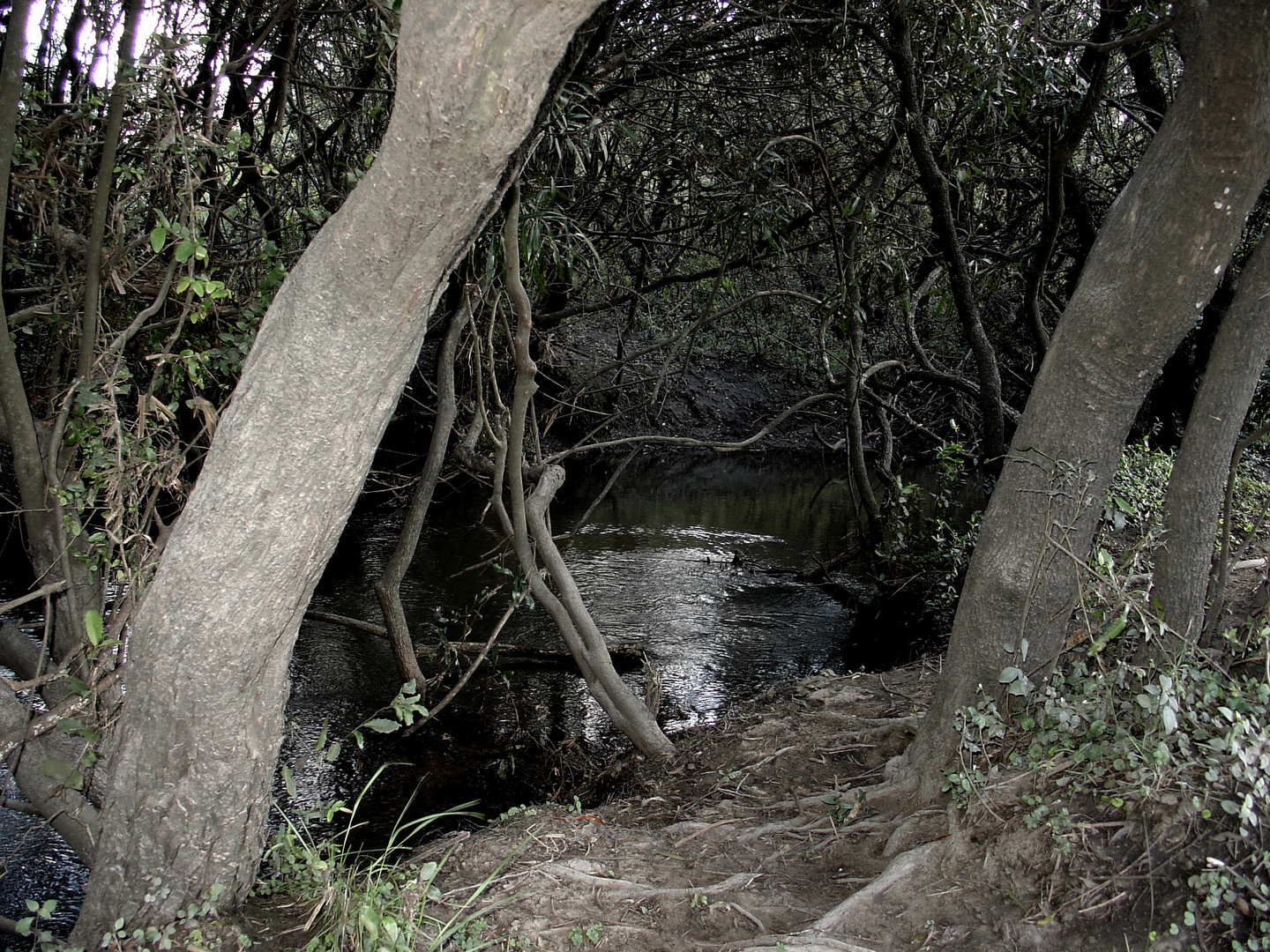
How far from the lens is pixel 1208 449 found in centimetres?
293

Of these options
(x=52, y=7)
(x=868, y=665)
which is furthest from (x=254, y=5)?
(x=868, y=665)

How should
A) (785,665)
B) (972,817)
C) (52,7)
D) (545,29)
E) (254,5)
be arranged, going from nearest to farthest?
(545,29)
(972,817)
(52,7)
(254,5)
(785,665)

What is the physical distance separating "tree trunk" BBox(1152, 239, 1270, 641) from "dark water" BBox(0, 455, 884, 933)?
10.3ft

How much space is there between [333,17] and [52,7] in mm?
2085

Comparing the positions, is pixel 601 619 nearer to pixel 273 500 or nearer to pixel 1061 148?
pixel 1061 148

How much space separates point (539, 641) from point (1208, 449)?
5.02m

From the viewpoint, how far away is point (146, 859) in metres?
2.30

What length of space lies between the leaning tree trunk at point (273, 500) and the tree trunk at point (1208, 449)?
2536 mm

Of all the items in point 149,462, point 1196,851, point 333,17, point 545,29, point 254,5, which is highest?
point 333,17

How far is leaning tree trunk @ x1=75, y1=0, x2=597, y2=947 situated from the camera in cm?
196

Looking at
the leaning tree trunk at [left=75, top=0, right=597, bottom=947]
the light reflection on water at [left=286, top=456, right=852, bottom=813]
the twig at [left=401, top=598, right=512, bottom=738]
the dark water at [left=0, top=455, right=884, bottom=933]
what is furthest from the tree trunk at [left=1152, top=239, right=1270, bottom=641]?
the light reflection on water at [left=286, top=456, right=852, bottom=813]

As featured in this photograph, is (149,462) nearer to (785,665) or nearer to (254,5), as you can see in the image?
(254,5)

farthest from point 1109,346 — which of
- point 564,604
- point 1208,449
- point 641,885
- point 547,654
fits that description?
point 547,654

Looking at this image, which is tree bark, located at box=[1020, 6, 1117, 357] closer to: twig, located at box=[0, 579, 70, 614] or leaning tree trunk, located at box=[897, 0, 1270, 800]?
leaning tree trunk, located at box=[897, 0, 1270, 800]
